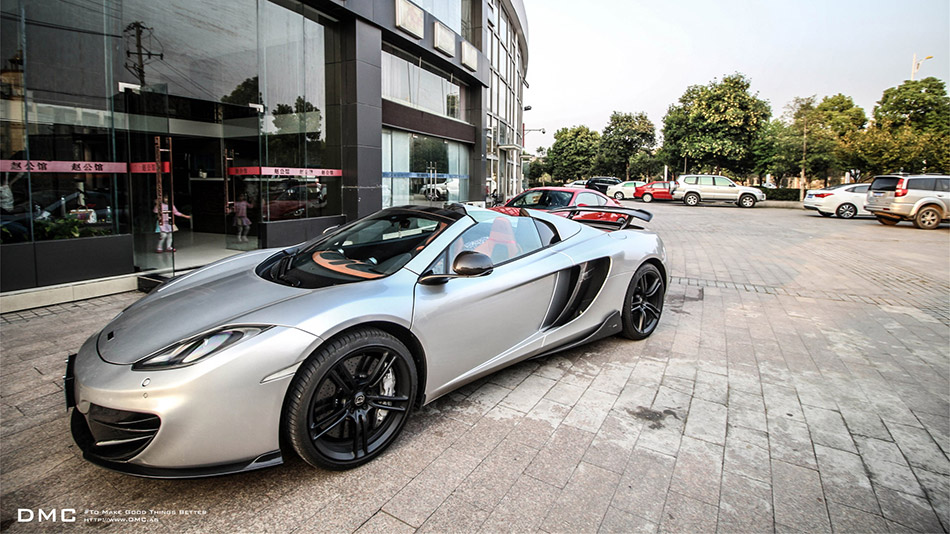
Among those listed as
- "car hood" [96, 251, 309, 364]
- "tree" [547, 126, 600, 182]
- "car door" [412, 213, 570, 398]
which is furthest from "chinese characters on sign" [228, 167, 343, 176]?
"tree" [547, 126, 600, 182]

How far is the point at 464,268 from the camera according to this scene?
2801 millimetres

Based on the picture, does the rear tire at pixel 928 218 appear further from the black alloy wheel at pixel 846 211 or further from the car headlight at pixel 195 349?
the car headlight at pixel 195 349

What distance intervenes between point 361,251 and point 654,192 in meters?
31.2

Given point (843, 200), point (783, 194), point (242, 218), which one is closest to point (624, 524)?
point (242, 218)

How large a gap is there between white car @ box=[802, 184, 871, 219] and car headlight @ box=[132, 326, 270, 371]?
24.8 meters

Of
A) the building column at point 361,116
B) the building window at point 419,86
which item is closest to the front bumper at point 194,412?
the building column at point 361,116

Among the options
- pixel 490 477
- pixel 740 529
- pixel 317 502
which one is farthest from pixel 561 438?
pixel 317 502

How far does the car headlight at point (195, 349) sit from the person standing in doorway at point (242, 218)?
857cm

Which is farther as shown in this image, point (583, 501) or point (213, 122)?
point (213, 122)

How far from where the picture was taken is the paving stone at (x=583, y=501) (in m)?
2.11

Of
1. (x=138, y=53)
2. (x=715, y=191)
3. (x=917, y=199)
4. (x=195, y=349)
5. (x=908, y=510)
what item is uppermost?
(x=138, y=53)

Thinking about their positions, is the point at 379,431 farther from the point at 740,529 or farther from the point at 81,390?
the point at 740,529

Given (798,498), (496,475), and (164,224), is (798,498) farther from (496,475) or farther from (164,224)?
(164,224)

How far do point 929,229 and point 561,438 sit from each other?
66.1ft
